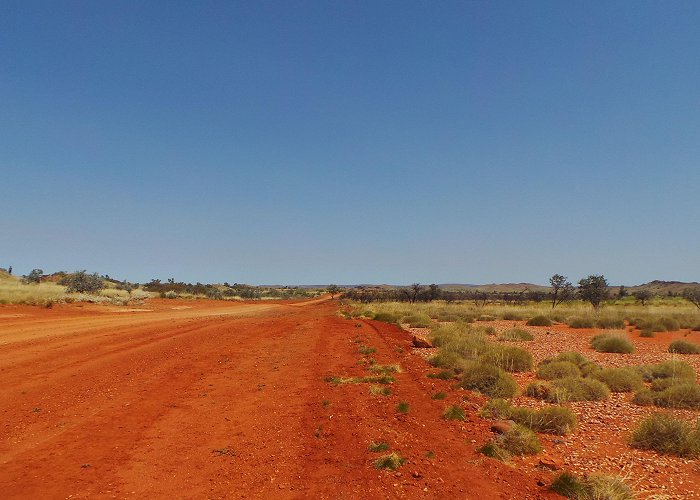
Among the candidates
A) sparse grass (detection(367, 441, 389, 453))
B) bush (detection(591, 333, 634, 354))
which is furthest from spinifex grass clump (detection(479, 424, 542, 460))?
bush (detection(591, 333, 634, 354))

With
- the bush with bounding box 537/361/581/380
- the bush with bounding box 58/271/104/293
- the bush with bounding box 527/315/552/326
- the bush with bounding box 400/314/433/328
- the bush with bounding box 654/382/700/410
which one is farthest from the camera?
the bush with bounding box 58/271/104/293

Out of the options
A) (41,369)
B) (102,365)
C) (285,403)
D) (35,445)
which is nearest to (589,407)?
(285,403)

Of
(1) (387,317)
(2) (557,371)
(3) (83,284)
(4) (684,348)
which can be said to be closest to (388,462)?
(2) (557,371)

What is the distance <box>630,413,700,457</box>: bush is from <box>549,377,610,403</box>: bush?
2495mm

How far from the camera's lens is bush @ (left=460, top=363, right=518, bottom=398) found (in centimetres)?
1066

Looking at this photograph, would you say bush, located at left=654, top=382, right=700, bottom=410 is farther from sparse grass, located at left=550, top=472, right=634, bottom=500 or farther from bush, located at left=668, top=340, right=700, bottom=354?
bush, located at left=668, top=340, right=700, bottom=354

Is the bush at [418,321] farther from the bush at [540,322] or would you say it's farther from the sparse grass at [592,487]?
the sparse grass at [592,487]

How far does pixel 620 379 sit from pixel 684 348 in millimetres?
9394

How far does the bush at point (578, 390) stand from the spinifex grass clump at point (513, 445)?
3324mm

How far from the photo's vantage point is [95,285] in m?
43.1

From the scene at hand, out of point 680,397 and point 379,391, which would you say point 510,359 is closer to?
point 680,397

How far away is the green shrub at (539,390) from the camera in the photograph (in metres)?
10.5

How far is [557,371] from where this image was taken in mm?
12641

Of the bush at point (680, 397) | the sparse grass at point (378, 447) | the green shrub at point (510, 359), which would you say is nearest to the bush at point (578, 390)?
the bush at point (680, 397)
